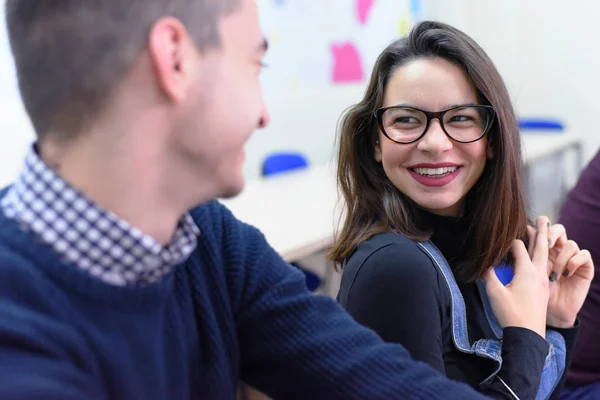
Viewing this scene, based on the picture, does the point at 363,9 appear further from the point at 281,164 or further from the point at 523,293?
the point at 523,293

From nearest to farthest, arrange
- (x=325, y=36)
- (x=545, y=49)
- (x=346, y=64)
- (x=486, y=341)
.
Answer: (x=486, y=341) → (x=325, y=36) → (x=346, y=64) → (x=545, y=49)

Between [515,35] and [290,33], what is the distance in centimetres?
224

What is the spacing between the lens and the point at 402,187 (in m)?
1.14

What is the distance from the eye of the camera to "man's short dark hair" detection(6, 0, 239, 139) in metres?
0.55

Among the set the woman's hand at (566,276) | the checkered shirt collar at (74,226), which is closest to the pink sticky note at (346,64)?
the woman's hand at (566,276)

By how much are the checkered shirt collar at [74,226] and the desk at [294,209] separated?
2.95 ft

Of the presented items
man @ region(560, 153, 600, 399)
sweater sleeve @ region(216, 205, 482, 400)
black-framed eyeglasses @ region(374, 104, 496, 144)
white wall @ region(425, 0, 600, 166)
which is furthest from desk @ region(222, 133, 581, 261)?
white wall @ region(425, 0, 600, 166)

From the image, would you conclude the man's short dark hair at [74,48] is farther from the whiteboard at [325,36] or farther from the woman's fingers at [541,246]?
the whiteboard at [325,36]

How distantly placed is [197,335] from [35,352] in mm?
229

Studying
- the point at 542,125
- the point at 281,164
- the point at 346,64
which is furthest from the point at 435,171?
the point at 542,125

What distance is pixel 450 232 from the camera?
1.13 metres

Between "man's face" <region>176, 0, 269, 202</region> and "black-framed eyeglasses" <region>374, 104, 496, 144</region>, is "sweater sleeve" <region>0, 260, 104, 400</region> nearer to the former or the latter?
"man's face" <region>176, 0, 269, 202</region>

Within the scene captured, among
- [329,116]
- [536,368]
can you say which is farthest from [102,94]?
[329,116]

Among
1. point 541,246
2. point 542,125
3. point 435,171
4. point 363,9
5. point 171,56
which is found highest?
point 363,9
